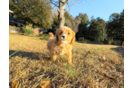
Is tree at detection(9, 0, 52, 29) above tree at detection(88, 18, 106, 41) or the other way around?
above

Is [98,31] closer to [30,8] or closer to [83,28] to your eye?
[83,28]

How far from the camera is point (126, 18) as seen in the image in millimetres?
781

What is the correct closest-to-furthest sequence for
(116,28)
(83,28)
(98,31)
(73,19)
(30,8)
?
(116,28) → (30,8) → (73,19) → (98,31) → (83,28)

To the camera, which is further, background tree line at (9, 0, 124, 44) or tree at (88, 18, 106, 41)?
tree at (88, 18, 106, 41)

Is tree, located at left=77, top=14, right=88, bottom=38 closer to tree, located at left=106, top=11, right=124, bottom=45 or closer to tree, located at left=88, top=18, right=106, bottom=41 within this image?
tree, located at left=88, top=18, right=106, bottom=41

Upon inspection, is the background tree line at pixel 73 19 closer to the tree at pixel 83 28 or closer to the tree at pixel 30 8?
the tree at pixel 30 8

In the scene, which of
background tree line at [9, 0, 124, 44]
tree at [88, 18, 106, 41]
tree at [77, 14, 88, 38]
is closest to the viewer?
background tree line at [9, 0, 124, 44]

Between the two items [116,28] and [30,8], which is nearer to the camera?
[116,28]

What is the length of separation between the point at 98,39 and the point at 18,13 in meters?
17.3

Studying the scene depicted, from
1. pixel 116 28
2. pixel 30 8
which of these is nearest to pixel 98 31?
pixel 116 28

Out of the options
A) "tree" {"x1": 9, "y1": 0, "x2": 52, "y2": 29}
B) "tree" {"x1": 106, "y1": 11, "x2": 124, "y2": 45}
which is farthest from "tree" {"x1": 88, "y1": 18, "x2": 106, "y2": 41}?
"tree" {"x1": 9, "y1": 0, "x2": 52, "y2": 29}
